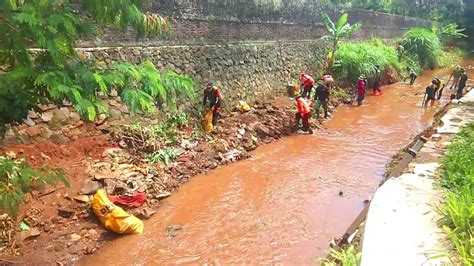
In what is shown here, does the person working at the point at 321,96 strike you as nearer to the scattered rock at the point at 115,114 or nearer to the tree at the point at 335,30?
the tree at the point at 335,30

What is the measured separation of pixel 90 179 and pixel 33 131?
1343mm

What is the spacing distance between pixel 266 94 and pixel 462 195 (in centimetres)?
1038

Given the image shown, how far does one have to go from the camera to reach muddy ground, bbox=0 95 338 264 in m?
5.98

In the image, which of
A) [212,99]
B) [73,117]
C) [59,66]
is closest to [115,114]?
[73,117]

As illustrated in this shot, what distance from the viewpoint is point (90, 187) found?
7.06 m

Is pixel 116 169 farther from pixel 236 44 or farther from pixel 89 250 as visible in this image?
pixel 236 44

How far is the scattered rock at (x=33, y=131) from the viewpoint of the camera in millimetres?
7199

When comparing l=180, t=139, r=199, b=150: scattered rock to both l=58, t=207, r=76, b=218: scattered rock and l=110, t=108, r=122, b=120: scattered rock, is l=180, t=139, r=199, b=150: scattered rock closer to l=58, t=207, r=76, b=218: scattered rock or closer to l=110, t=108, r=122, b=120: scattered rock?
l=110, t=108, r=122, b=120: scattered rock

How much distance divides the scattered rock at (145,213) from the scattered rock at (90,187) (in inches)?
34.6

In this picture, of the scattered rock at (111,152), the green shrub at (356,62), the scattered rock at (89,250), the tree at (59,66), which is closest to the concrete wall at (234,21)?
the green shrub at (356,62)

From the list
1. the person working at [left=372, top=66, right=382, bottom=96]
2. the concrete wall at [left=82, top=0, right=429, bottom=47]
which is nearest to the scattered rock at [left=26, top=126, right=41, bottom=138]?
the concrete wall at [left=82, top=0, right=429, bottom=47]

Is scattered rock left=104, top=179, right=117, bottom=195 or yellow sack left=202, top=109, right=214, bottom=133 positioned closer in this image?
scattered rock left=104, top=179, right=117, bottom=195

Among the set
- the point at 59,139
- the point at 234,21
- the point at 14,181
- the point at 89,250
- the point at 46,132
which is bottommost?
the point at 89,250

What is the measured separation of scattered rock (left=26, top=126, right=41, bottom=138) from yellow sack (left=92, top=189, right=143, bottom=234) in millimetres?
1723
